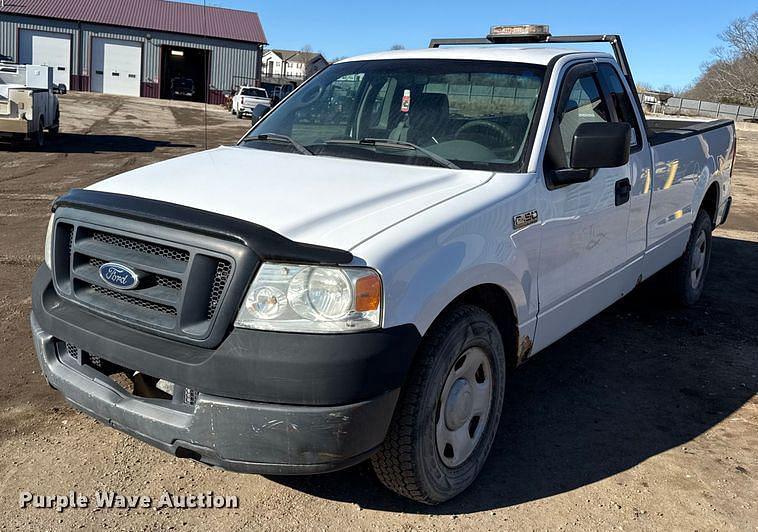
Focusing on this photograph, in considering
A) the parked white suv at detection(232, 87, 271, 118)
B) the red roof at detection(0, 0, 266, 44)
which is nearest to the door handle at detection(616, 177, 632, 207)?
the parked white suv at detection(232, 87, 271, 118)

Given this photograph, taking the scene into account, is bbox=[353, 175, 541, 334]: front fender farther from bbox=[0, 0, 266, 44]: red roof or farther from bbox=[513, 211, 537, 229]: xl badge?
bbox=[0, 0, 266, 44]: red roof

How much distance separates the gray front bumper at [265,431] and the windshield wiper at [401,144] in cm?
139

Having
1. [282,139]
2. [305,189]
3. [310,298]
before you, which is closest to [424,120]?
[282,139]

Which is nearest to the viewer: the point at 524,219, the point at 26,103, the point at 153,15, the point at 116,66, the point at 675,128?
the point at 524,219

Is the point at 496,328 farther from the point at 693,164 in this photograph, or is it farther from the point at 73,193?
the point at 693,164

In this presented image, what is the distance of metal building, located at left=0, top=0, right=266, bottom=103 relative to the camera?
4497 centimetres

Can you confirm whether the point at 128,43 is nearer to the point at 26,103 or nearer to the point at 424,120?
the point at 26,103

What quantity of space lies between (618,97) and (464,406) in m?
2.60

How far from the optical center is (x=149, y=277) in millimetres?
2748

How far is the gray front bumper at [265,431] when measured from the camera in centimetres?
250

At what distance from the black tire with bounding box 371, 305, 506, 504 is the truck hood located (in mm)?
503

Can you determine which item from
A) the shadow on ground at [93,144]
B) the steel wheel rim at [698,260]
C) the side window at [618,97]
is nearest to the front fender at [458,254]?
the side window at [618,97]

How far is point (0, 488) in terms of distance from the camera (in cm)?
310

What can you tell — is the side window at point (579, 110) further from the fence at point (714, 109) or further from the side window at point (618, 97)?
the fence at point (714, 109)
